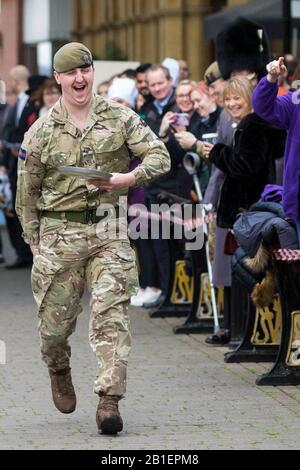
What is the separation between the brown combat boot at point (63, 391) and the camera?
897 cm

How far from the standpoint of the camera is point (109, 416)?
330 inches

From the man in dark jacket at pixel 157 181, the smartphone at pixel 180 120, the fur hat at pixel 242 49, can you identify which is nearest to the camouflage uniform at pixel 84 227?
the fur hat at pixel 242 49

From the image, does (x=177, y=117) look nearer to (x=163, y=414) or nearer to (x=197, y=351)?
(x=197, y=351)

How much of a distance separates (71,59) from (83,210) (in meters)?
0.82

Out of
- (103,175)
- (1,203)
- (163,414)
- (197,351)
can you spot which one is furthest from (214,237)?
(1,203)

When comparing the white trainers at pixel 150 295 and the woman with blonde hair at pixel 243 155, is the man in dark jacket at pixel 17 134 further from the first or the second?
the woman with blonde hair at pixel 243 155

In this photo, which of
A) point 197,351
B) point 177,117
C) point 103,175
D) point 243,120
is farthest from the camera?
point 177,117

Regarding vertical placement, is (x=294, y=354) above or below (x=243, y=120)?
below

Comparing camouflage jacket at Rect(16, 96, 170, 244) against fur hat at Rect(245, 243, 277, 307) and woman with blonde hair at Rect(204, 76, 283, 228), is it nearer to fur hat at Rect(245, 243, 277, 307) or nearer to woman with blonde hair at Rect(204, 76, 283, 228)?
fur hat at Rect(245, 243, 277, 307)

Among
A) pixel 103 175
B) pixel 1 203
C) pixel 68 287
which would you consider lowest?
pixel 1 203

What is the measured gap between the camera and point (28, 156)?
8.73 meters

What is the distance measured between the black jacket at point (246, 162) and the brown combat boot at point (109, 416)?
296 centimetres

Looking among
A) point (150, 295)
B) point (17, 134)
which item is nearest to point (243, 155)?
point (150, 295)
